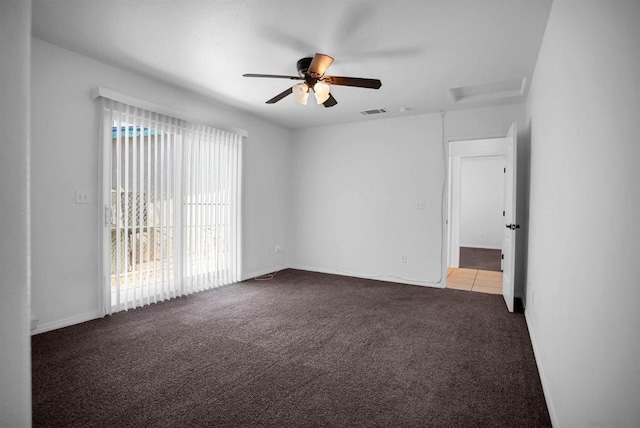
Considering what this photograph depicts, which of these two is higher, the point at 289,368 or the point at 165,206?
the point at 165,206

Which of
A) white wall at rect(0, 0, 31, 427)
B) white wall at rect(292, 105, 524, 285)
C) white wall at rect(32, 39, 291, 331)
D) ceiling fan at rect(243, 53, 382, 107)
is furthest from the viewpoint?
white wall at rect(292, 105, 524, 285)

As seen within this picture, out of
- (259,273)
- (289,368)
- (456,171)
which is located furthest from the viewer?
(456,171)

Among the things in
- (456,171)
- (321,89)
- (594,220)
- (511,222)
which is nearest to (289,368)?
(594,220)

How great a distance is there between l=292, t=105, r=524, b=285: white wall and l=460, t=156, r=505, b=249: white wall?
419cm

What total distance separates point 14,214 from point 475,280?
5.56m

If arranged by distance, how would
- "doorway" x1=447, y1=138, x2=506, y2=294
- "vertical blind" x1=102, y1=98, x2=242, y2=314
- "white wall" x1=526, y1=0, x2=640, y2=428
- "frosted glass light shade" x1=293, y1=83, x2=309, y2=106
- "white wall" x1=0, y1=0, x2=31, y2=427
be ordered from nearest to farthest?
"white wall" x1=0, y1=0, x2=31, y2=427 → "white wall" x1=526, y1=0, x2=640, y2=428 → "frosted glass light shade" x1=293, y1=83, x2=309, y2=106 → "vertical blind" x1=102, y1=98, x2=242, y2=314 → "doorway" x1=447, y1=138, x2=506, y2=294

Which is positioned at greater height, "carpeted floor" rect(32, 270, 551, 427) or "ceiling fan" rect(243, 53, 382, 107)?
"ceiling fan" rect(243, 53, 382, 107)

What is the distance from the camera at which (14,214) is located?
22.0 inches

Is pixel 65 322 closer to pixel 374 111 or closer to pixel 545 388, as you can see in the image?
pixel 545 388

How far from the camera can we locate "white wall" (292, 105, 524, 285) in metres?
4.80

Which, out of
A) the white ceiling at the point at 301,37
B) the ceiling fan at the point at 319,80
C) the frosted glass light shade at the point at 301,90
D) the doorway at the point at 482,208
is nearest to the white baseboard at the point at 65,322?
the white ceiling at the point at 301,37

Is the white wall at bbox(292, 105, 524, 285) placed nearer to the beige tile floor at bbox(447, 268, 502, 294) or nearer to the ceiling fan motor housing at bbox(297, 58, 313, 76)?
the beige tile floor at bbox(447, 268, 502, 294)

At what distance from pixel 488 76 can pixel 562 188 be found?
216cm

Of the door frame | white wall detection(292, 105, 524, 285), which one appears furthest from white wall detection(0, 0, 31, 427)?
the door frame
